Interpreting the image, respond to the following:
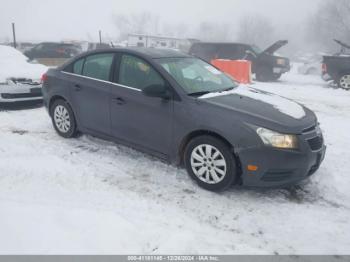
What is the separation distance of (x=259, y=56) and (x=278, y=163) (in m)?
12.9

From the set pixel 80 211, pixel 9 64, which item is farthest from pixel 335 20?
pixel 80 211

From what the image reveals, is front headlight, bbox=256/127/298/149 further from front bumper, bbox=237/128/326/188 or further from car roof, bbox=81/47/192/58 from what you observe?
car roof, bbox=81/47/192/58

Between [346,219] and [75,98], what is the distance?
418 centimetres

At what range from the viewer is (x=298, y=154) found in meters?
3.57

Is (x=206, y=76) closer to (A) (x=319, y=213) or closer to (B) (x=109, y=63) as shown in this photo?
(B) (x=109, y=63)

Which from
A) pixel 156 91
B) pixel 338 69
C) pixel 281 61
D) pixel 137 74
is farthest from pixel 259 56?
pixel 156 91

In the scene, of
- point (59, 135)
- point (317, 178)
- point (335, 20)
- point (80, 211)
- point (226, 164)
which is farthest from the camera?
point (335, 20)

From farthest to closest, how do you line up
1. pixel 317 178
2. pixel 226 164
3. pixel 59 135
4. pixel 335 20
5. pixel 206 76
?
pixel 335 20, pixel 59 135, pixel 206 76, pixel 317 178, pixel 226 164

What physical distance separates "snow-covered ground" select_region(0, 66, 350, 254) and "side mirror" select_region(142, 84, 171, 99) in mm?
1116

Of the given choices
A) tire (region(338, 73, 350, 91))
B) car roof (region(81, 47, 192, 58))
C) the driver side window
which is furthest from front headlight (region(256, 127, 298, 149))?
tire (region(338, 73, 350, 91))

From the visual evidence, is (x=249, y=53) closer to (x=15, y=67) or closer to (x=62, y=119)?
(x=15, y=67)

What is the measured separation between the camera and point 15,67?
26.5ft

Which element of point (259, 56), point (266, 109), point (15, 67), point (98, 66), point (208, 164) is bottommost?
point (208, 164)

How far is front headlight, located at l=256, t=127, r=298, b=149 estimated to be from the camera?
3.55 m
